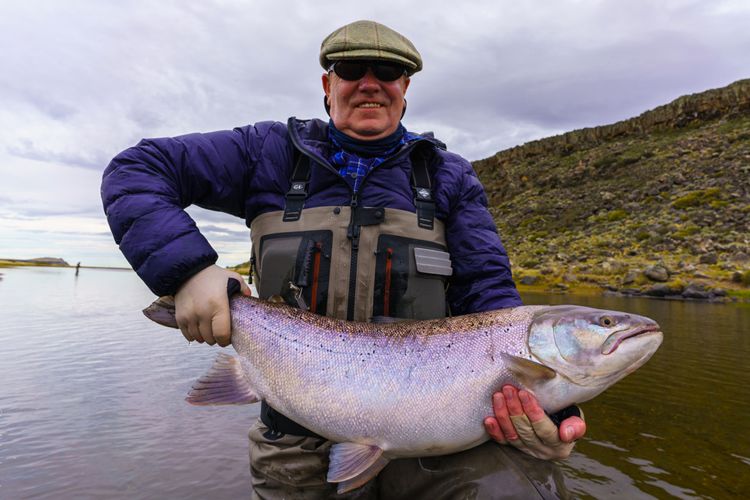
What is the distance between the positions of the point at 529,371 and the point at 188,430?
4317mm

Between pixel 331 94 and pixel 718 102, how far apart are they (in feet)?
218

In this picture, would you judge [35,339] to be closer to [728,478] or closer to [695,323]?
[728,478]

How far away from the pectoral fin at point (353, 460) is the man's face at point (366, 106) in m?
1.99

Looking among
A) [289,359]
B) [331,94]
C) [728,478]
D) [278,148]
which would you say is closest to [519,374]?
[289,359]

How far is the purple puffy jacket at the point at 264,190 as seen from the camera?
7.37 feet

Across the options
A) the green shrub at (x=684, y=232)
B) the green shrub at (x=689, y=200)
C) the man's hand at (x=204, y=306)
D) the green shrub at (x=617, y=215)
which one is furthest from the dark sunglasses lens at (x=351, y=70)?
the green shrub at (x=617, y=215)

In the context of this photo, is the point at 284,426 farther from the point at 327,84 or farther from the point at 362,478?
the point at 327,84

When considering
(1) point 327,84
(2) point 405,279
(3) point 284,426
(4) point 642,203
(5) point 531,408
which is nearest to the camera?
(5) point 531,408

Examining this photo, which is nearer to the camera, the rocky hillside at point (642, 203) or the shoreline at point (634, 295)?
the shoreline at point (634, 295)

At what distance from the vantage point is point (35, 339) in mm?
9250

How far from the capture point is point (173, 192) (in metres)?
2.44

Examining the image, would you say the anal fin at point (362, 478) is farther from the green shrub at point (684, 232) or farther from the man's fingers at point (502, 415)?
the green shrub at point (684, 232)

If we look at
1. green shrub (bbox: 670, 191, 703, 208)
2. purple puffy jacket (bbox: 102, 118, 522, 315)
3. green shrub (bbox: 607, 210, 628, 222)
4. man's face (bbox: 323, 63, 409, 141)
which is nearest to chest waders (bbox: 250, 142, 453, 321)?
purple puffy jacket (bbox: 102, 118, 522, 315)

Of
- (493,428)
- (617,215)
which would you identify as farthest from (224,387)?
(617,215)
